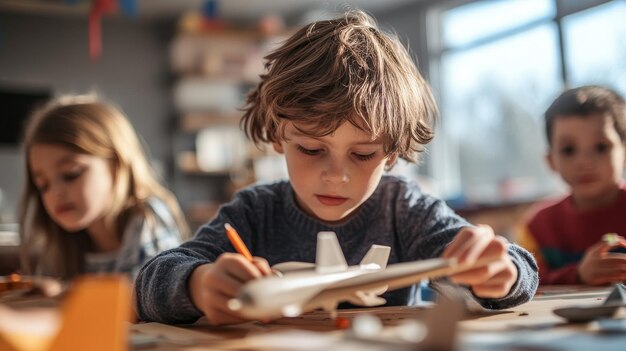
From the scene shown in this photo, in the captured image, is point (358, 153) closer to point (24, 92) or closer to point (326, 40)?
point (326, 40)

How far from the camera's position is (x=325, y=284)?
0.63 metres

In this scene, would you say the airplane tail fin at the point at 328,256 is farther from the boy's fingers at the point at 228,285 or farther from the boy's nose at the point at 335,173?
the boy's nose at the point at 335,173

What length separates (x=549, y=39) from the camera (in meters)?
5.11

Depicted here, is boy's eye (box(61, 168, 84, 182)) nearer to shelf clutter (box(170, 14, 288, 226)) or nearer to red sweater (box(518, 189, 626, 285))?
red sweater (box(518, 189, 626, 285))

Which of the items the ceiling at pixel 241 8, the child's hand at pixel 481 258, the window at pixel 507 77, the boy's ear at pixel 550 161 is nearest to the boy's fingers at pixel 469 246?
the child's hand at pixel 481 258

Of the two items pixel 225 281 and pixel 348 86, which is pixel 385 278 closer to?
pixel 225 281

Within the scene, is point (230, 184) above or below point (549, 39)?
below

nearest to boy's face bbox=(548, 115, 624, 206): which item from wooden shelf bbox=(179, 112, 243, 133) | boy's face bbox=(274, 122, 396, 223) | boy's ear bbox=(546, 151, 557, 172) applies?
boy's ear bbox=(546, 151, 557, 172)

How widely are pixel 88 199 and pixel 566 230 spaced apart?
1238 mm

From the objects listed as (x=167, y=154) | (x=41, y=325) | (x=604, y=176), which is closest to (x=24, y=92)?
(x=167, y=154)

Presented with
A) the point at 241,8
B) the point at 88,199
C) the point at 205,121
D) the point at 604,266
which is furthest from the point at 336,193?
the point at 241,8

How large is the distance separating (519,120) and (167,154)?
11.2 feet

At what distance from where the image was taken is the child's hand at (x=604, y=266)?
1.17 metres

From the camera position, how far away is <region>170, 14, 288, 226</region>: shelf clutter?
6414mm
